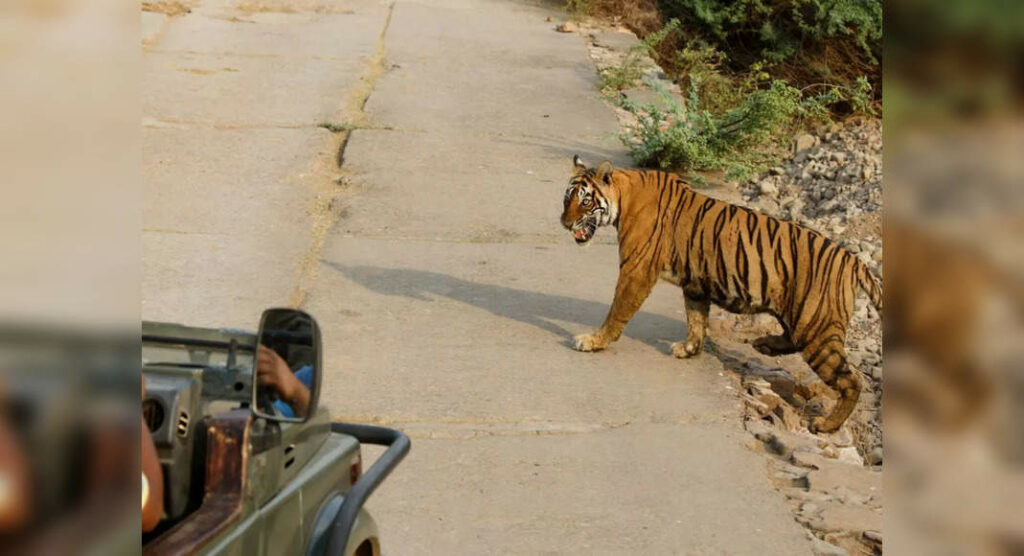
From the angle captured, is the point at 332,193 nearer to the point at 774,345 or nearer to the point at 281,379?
the point at 774,345

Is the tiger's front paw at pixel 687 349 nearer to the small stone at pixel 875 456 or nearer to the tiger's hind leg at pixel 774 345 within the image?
the tiger's hind leg at pixel 774 345

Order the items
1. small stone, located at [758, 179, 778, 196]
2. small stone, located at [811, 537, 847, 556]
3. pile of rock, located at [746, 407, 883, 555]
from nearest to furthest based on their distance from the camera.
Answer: small stone, located at [811, 537, 847, 556]
pile of rock, located at [746, 407, 883, 555]
small stone, located at [758, 179, 778, 196]

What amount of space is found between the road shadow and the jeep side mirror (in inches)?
183

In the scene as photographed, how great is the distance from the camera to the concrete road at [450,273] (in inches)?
209

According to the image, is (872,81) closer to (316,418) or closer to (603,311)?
(603,311)

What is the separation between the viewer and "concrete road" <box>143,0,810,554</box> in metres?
5.31

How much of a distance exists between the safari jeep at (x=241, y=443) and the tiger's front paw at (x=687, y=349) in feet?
13.6

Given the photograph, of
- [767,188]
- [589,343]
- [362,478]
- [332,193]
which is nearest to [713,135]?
[767,188]

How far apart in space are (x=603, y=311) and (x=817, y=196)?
3.45 m

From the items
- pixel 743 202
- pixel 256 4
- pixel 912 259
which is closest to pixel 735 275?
pixel 743 202

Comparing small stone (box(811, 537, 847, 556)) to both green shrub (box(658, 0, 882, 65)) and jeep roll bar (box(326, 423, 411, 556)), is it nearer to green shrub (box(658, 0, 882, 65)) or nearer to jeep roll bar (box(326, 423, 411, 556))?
jeep roll bar (box(326, 423, 411, 556))

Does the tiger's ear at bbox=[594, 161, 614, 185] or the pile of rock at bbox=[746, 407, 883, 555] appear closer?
the pile of rock at bbox=[746, 407, 883, 555]

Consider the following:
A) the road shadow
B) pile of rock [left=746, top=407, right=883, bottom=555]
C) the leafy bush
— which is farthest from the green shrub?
pile of rock [left=746, top=407, right=883, bottom=555]

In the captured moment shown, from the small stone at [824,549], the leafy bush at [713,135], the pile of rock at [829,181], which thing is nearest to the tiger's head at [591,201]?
the small stone at [824,549]
